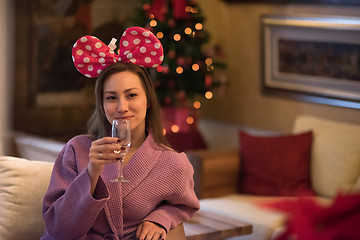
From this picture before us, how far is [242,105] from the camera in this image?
5.51 metres

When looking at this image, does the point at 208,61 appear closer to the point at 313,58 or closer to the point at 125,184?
the point at 313,58

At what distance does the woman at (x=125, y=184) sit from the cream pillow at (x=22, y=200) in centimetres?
24

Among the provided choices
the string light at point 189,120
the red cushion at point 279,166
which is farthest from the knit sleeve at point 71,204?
the string light at point 189,120

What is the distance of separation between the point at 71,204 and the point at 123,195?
209 millimetres

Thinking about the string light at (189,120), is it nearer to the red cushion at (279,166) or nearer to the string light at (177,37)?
the string light at (177,37)

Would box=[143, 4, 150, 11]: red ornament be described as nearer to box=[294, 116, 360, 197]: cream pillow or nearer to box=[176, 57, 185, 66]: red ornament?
box=[176, 57, 185, 66]: red ornament

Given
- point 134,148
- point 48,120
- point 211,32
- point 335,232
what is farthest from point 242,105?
point 335,232

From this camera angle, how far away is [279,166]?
4242 millimetres

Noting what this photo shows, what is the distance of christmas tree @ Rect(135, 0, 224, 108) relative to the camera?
5066mm

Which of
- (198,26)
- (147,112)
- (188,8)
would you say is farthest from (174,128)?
(147,112)

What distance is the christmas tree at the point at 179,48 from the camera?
5066mm

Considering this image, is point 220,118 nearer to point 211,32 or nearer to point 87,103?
point 211,32

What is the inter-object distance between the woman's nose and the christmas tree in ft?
8.99

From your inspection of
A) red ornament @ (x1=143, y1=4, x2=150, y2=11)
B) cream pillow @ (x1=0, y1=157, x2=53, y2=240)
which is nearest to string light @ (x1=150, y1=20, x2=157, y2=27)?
red ornament @ (x1=143, y1=4, x2=150, y2=11)
